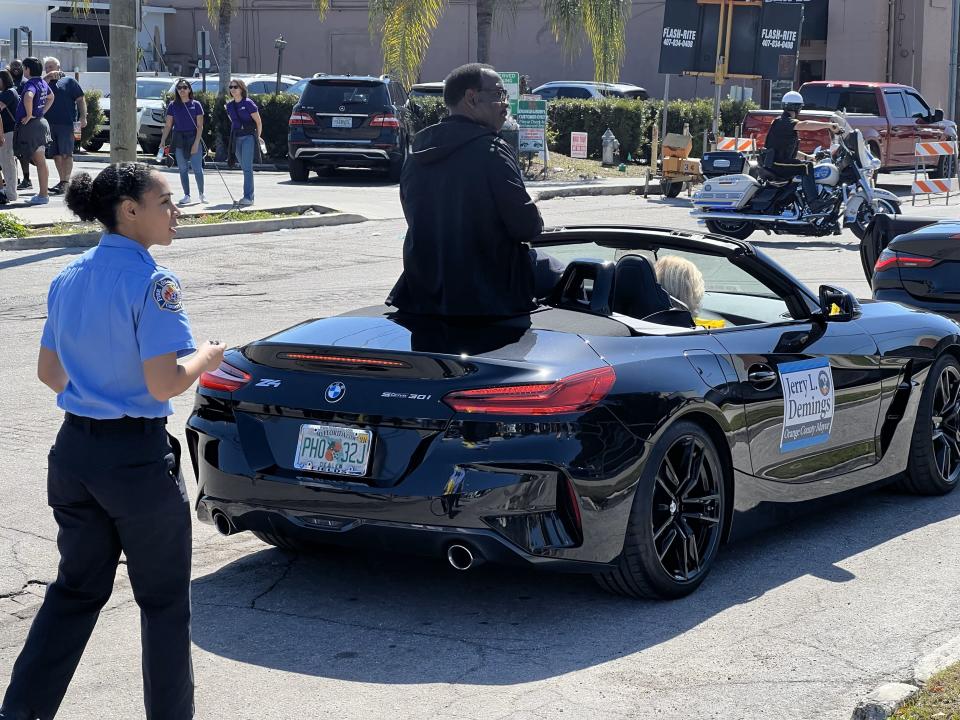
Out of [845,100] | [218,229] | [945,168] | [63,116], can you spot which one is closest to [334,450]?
[218,229]

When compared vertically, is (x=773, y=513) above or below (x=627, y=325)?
below

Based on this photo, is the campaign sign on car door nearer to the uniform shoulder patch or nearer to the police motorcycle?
the uniform shoulder patch

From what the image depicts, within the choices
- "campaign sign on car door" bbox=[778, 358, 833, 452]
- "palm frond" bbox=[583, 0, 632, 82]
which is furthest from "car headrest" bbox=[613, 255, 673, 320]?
"palm frond" bbox=[583, 0, 632, 82]

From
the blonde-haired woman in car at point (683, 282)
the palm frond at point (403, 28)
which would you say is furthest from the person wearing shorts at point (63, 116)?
the blonde-haired woman in car at point (683, 282)

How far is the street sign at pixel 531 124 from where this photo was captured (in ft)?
89.2

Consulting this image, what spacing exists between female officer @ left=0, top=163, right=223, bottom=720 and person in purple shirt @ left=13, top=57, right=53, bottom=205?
15.9m

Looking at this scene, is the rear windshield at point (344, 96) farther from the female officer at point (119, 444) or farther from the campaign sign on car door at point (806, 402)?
the female officer at point (119, 444)

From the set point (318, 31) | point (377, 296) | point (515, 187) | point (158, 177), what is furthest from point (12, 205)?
point (318, 31)

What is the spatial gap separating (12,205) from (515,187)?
1476 centimetres

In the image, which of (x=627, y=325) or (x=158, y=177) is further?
(x=627, y=325)

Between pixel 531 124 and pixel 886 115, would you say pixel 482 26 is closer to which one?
pixel 531 124

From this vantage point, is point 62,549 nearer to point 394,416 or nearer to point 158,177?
point 158,177

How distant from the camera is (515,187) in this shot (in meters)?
5.76

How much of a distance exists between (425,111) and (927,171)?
978 cm
